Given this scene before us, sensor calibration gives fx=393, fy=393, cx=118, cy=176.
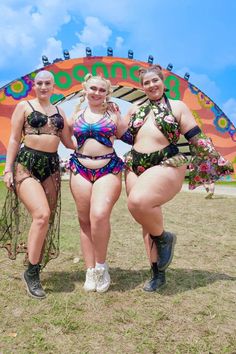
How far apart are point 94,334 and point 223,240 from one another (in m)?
3.78

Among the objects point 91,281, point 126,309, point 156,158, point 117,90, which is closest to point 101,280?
point 91,281

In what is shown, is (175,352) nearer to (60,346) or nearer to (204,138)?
(60,346)

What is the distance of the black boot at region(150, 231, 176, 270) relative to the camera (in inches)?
141

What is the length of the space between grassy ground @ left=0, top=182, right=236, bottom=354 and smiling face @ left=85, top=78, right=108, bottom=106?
5.71 ft

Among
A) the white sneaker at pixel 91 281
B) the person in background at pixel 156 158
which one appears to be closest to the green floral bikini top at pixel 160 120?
the person in background at pixel 156 158

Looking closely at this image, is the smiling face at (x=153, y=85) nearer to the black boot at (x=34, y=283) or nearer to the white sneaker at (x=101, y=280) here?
the white sneaker at (x=101, y=280)

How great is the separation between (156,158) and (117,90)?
50.3 feet

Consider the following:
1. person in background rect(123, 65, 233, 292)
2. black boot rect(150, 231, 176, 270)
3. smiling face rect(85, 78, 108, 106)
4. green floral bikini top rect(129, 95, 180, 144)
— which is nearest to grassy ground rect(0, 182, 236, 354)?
black boot rect(150, 231, 176, 270)

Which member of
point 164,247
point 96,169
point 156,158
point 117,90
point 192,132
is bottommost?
point 164,247

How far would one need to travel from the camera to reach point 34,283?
3.47 m

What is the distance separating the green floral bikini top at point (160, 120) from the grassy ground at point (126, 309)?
1426 millimetres

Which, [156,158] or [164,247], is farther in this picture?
[164,247]

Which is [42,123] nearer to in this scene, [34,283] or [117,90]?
[34,283]

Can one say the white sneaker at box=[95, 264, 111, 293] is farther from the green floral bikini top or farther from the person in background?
the green floral bikini top
